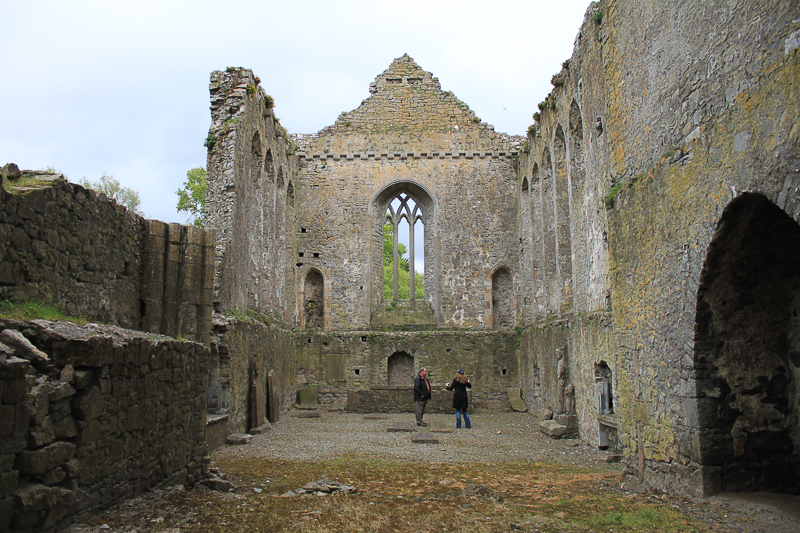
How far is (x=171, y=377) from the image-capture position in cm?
626

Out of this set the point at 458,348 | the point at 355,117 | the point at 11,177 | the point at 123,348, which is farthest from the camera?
the point at 355,117

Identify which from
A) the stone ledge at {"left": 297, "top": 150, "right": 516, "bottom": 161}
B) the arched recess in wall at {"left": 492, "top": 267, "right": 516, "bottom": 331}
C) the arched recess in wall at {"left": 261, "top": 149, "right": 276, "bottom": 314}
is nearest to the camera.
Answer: the arched recess in wall at {"left": 261, "top": 149, "right": 276, "bottom": 314}

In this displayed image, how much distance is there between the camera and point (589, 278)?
1212 cm

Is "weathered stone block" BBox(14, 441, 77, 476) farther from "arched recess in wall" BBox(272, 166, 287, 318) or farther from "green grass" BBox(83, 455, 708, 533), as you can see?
"arched recess in wall" BBox(272, 166, 287, 318)

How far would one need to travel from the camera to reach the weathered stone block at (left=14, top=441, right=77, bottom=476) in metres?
3.85

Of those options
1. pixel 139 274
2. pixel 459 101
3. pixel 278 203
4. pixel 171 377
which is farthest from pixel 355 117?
pixel 171 377

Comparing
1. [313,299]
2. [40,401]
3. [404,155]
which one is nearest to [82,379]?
[40,401]

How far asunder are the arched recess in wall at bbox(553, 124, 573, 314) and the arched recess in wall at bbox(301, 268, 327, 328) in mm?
8379

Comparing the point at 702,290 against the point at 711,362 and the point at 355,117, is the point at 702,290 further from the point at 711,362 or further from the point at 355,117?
the point at 355,117

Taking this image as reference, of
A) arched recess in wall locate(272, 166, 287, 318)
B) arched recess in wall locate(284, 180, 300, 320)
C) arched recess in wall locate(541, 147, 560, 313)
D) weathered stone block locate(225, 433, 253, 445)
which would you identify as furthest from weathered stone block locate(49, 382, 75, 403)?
arched recess in wall locate(284, 180, 300, 320)

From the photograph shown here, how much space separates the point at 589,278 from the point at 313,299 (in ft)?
33.7

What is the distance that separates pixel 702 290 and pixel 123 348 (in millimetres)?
5189

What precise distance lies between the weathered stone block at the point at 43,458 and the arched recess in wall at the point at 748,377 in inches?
212

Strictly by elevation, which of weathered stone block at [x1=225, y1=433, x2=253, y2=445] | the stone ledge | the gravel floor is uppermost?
the stone ledge
